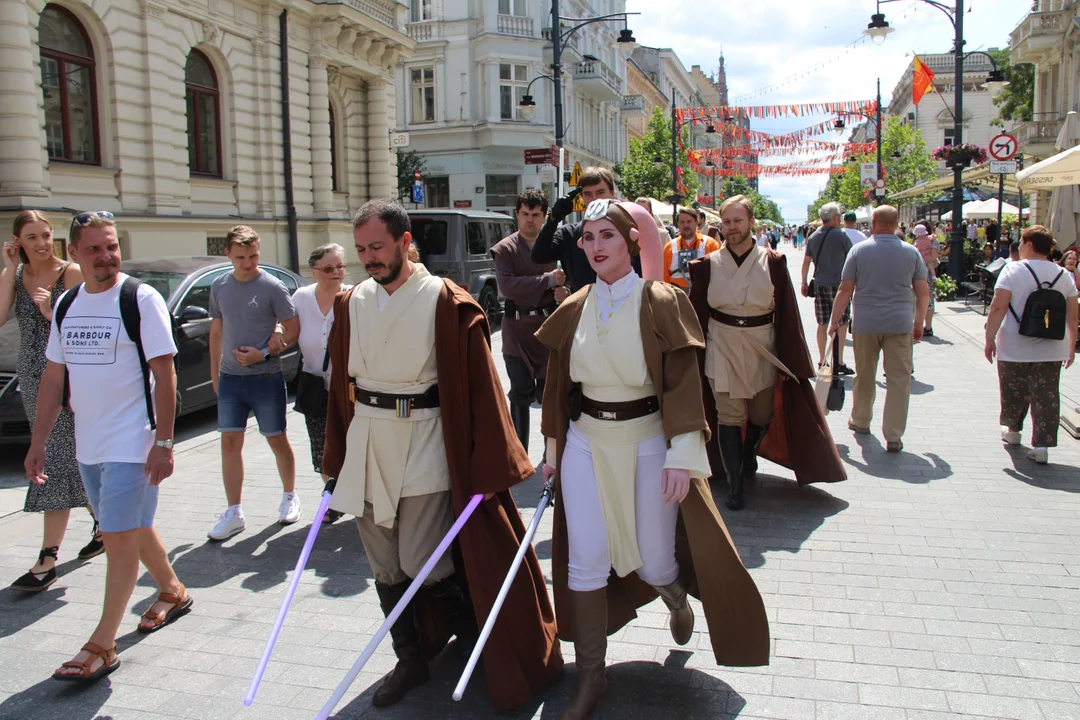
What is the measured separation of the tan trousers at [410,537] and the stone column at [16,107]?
12.3 m

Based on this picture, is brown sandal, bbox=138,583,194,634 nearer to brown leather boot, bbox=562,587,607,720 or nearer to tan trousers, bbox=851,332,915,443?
brown leather boot, bbox=562,587,607,720

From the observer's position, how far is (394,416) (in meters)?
3.40

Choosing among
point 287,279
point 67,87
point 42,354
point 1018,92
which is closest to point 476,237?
point 287,279

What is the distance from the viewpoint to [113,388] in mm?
3828

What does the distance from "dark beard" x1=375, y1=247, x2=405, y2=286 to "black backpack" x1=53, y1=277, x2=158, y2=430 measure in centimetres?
121

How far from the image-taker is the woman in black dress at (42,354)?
4785mm

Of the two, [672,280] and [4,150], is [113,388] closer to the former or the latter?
[672,280]

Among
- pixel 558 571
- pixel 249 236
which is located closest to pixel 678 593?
pixel 558 571

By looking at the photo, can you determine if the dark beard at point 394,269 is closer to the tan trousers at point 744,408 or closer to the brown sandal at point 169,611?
the brown sandal at point 169,611

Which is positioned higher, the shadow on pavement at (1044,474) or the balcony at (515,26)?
the balcony at (515,26)

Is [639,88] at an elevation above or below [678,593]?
above

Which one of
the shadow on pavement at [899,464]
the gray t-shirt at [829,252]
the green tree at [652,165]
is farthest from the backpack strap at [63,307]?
the green tree at [652,165]

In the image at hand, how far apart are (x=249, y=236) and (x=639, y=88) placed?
65.9 meters

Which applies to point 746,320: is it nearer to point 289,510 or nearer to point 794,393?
point 794,393
